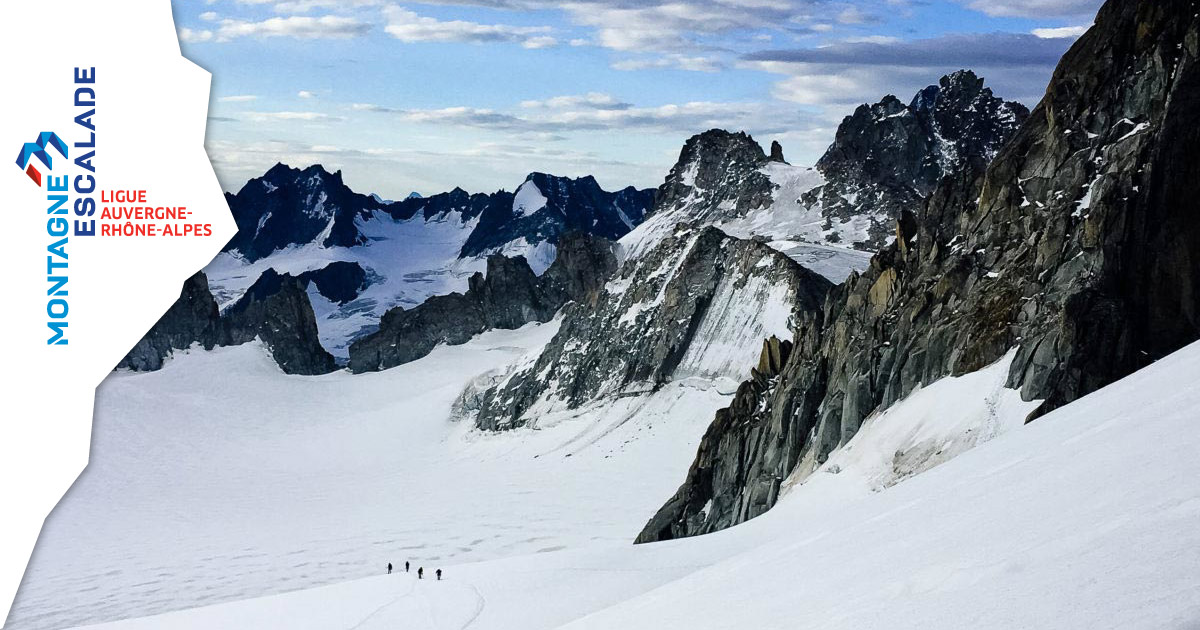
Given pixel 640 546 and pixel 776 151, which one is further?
pixel 776 151

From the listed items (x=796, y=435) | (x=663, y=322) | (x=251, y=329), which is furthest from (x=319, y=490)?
(x=251, y=329)

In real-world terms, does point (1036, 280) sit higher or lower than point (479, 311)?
higher

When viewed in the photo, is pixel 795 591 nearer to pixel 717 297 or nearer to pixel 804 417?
pixel 804 417

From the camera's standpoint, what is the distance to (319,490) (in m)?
86.8

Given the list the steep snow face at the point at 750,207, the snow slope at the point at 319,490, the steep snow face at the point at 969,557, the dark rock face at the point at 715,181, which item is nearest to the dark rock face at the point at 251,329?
the snow slope at the point at 319,490

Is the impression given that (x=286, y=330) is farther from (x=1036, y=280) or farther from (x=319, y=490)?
(x=1036, y=280)

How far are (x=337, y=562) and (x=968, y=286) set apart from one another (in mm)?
39093

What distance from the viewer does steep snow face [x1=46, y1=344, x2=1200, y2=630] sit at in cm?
888

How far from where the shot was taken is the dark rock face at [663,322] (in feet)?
262

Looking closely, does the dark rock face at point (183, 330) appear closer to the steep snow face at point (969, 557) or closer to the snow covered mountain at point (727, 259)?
the snow covered mountain at point (727, 259)

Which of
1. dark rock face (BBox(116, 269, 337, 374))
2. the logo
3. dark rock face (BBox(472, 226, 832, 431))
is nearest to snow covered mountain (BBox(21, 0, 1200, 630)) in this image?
dark rock face (BBox(472, 226, 832, 431))

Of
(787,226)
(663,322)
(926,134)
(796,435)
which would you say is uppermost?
(926,134)

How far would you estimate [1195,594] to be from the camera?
7.51 m

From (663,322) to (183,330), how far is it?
97.8m
